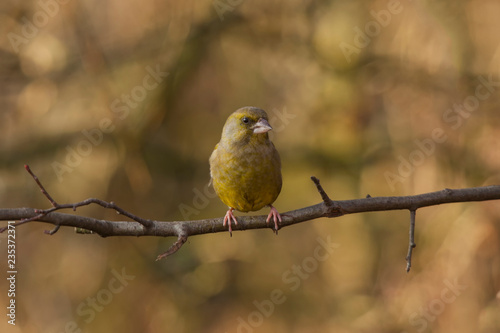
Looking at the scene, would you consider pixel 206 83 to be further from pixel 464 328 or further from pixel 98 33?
pixel 464 328

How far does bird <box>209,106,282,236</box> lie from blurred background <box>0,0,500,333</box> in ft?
14.2

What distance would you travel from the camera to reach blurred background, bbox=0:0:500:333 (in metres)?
8.99

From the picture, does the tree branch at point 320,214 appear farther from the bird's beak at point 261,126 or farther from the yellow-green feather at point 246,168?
the bird's beak at point 261,126

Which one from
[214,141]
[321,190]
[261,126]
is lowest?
[321,190]

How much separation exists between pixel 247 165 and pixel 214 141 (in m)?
4.87

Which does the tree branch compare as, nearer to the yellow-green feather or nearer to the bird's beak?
the yellow-green feather

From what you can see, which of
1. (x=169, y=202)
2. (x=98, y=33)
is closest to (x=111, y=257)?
(x=169, y=202)

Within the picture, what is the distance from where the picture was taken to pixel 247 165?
15.9 ft

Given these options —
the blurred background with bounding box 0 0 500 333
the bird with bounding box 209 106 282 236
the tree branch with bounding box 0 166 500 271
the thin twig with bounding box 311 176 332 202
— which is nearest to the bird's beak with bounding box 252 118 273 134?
the bird with bounding box 209 106 282 236

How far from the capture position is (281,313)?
32.1 ft

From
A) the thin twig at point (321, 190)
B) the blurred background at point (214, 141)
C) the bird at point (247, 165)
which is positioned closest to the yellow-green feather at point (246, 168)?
the bird at point (247, 165)

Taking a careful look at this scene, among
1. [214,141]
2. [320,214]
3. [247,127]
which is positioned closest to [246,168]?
[247,127]

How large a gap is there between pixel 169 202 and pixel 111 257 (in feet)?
4.35

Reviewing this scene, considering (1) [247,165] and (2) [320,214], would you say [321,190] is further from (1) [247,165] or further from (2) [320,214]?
(1) [247,165]
